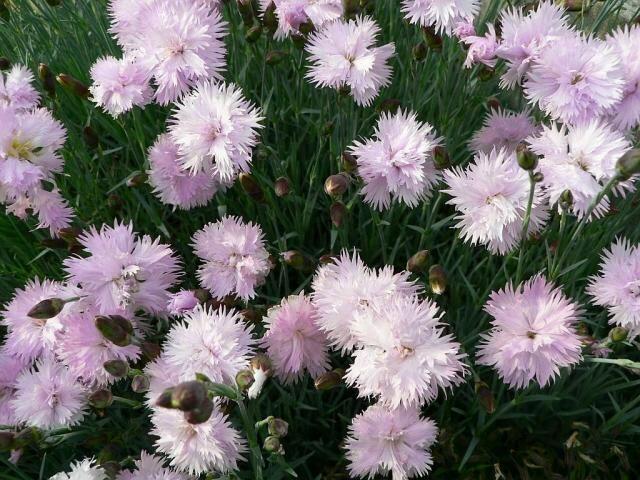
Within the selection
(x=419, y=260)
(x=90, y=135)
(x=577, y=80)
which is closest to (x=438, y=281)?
(x=419, y=260)

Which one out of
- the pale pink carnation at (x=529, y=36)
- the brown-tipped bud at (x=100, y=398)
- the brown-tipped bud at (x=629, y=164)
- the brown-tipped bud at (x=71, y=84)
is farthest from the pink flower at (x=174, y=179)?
the brown-tipped bud at (x=629, y=164)

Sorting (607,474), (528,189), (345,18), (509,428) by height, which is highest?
(345,18)

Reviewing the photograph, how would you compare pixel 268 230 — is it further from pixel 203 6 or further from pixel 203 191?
pixel 203 6

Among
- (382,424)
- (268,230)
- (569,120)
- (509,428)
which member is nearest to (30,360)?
(268,230)

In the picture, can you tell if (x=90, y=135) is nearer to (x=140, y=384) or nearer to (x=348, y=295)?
(x=140, y=384)

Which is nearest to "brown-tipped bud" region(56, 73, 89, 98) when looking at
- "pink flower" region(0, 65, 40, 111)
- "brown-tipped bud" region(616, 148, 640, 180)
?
"pink flower" region(0, 65, 40, 111)

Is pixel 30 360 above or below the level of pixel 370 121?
below

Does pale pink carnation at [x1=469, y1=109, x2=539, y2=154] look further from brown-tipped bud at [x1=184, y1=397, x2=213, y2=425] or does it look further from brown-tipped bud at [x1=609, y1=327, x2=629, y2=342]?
brown-tipped bud at [x1=184, y1=397, x2=213, y2=425]

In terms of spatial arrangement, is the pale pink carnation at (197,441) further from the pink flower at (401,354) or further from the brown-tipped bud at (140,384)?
the pink flower at (401,354)
